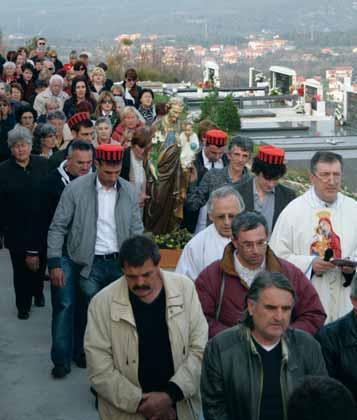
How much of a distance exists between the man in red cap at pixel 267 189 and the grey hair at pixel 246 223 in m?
1.64

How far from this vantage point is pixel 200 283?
547 cm

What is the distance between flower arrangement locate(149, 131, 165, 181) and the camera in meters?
9.90

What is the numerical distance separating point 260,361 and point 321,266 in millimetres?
1545

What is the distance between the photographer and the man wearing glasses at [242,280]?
538 cm

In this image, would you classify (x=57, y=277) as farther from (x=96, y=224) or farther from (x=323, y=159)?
(x=323, y=159)

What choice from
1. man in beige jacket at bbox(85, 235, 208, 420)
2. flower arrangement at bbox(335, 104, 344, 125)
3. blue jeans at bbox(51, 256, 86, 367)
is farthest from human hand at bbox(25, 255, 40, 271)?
flower arrangement at bbox(335, 104, 344, 125)

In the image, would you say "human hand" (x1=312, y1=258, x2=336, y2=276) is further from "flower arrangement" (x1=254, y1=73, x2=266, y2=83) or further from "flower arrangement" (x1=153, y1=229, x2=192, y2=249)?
"flower arrangement" (x1=254, y1=73, x2=266, y2=83)

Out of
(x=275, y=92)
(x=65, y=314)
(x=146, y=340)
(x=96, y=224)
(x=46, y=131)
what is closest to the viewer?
(x=146, y=340)

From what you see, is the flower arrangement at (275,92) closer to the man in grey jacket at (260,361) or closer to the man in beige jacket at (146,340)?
the man in beige jacket at (146,340)

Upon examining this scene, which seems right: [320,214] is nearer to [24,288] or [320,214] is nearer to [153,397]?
[153,397]

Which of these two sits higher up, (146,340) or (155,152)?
(155,152)

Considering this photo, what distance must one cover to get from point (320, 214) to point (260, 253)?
106 cm

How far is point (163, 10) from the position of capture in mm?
175750

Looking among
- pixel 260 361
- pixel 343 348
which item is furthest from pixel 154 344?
pixel 343 348
